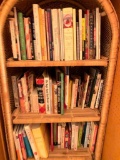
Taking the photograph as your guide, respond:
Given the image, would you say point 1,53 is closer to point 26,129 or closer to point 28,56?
point 28,56

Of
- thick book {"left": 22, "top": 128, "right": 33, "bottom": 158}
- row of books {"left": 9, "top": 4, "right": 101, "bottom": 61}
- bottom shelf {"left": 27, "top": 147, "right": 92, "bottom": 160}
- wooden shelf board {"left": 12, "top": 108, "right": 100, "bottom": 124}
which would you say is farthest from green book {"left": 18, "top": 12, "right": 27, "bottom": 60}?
bottom shelf {"left": 27, "top": 147, "right": 92, "bottom": 160}

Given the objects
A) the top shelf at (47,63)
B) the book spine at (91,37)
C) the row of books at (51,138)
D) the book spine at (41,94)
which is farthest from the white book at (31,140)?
the book spine at (91,37)

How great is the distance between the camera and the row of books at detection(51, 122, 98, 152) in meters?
0.89

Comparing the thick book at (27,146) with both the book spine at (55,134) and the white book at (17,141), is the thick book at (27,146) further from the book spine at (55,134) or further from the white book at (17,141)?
the book spine at (55,134)

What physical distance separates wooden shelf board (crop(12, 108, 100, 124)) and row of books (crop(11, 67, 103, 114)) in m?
0.03

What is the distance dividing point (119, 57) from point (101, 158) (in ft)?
2.16

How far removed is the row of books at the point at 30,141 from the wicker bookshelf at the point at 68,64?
0.12ft

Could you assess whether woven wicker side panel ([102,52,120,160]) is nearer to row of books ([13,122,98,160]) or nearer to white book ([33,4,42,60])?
row of books ([13,122,98,160])

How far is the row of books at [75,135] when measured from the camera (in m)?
0.89

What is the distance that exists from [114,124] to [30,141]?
0.48 m

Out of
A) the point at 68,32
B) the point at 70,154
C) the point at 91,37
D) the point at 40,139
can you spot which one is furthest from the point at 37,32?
the point at 70,154

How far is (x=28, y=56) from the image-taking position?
0.75m

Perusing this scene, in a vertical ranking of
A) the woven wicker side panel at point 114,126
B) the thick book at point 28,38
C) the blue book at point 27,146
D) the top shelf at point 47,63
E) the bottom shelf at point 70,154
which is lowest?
the bottom shelf at point 70,154

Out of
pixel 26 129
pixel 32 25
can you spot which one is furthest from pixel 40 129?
pixel 32 25
